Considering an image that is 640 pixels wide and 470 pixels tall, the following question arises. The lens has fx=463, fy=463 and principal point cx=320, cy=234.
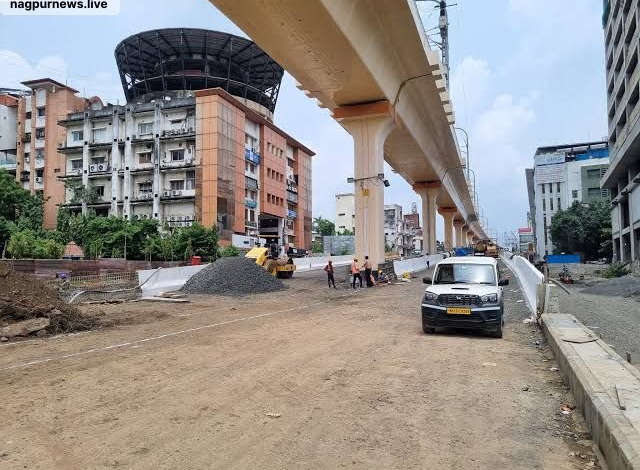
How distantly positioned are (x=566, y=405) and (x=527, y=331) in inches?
243

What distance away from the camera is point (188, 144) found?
56594 millimetres

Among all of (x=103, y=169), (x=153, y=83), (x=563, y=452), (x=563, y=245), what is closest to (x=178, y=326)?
(x=563, y=452)

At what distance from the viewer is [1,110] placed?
2795 inches

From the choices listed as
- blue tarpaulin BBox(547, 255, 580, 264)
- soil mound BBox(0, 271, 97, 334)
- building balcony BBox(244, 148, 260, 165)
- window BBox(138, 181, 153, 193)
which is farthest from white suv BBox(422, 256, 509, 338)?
blue tarpaulin BBox(547, 255, 580, 264)

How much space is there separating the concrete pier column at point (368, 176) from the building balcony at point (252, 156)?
3587 centimetres

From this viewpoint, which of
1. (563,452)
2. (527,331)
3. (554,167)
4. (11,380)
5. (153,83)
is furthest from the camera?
(554,167)

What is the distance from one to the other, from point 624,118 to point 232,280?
46148 mm

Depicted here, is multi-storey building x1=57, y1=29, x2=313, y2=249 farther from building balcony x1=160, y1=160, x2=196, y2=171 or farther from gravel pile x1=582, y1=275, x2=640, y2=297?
gravel pile x1=582, y1=275, x2=640, y2=297

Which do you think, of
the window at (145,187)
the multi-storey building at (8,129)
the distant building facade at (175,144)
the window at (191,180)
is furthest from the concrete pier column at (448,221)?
the multi-storey building at (8,129)

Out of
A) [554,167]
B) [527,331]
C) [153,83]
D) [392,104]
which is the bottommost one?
[527,331]

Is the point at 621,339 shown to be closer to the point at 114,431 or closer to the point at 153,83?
the point at 114,431

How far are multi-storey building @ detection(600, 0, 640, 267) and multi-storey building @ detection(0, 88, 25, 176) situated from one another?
80.1 meters

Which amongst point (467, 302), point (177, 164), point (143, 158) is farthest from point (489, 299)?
point (143, 158)

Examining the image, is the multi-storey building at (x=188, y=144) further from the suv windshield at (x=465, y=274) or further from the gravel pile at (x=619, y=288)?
the suv windshield at (x=465, y=274)
